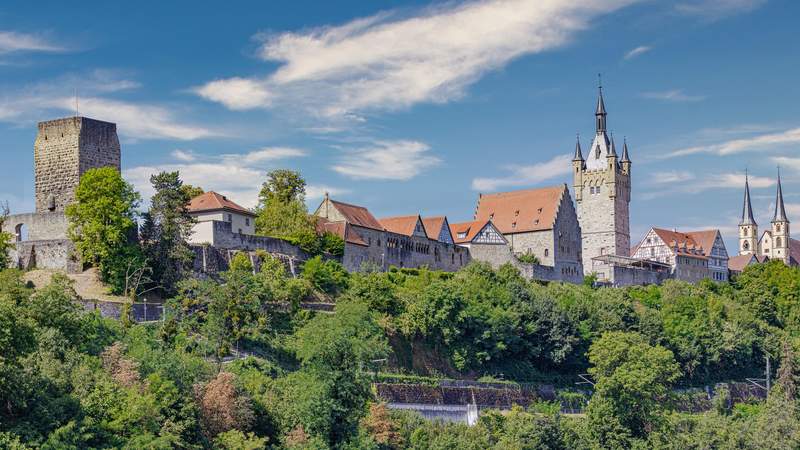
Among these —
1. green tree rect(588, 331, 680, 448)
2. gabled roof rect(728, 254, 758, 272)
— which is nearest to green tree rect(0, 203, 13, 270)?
green tree rect(588, 331, 680, 448)

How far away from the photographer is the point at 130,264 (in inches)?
2203

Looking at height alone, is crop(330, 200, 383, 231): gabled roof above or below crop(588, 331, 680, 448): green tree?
above

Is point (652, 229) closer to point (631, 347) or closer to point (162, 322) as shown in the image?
point (631, 347)

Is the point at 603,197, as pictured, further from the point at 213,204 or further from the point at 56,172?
the point at 56,172

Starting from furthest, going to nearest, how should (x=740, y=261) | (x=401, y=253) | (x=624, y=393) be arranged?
(x=740, y=261) < (x=401, y=253) < (x=624, y=393)

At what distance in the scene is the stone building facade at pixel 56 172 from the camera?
58.2 metres

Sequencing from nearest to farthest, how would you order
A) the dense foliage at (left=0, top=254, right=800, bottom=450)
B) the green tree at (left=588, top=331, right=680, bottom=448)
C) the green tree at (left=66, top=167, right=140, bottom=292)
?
the dense foliage at (left=0, top=254, right=800, bottom=450) < the green tree at (left=66, top=167, right=140, bottom=292) < the green tree at (left=588, top=331, right=680, bottom=448)

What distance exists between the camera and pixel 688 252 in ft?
373

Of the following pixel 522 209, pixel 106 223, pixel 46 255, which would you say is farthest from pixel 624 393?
pixel 522 209

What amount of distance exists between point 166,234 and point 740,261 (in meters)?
88.9

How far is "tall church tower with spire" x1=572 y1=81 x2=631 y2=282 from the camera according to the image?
4313 inches

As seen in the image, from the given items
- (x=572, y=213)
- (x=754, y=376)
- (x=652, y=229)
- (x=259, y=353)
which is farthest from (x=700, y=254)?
(x=259, y=353)

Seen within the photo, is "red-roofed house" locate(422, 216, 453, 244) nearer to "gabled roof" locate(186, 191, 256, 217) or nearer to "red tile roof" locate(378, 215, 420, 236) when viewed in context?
"red tile roof" locate(378, 215, 420, 236)

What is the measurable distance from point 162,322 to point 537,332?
23000mm
